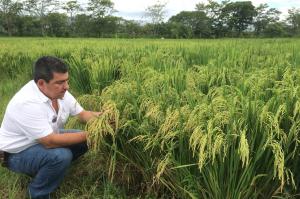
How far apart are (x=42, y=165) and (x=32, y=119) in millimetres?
382

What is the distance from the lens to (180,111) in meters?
2.58

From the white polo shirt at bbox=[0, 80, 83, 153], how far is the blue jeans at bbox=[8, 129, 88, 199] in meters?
0.08

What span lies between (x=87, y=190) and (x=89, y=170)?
234mm

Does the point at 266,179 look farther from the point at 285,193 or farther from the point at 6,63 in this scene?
the point at 6,63

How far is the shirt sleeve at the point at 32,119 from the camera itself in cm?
290

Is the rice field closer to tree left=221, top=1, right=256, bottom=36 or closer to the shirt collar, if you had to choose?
the shirt collar

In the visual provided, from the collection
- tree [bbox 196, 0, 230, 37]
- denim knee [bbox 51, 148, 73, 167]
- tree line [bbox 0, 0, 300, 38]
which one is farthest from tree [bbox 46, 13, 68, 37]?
denim knee [bbox 51, 148, 73, 167]

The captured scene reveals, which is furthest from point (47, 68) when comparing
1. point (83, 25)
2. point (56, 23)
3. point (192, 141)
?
point (56, 23)

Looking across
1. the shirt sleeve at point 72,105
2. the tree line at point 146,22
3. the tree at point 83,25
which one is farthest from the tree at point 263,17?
the shirt sleeve at point 72,105

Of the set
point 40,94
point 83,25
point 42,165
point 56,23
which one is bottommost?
point 42,165

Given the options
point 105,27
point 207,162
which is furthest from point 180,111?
point 105,27

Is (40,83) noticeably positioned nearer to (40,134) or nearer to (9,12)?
(40,134)

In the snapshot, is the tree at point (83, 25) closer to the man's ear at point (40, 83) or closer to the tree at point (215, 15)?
the tree at point (215, 15)

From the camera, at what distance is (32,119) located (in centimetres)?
290
